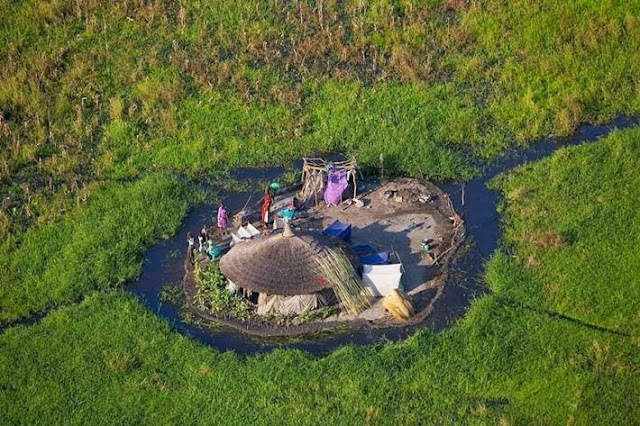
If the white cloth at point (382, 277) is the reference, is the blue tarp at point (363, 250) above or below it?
below

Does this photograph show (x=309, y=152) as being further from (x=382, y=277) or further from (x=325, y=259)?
(x=325, y=259)

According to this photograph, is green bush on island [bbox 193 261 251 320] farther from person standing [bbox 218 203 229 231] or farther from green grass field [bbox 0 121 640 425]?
person standing [bbox 218 203 229 231]

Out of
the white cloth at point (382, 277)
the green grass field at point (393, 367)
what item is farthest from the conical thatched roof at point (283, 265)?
the green grass field at point (393, 367)

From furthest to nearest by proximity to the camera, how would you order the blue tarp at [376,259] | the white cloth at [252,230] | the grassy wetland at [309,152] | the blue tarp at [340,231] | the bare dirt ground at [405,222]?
the white cloth at [252,230] < the blue tarp at [340,231] < the bare dirt ground at [405,222] < the blue tarp at [376,259] < the grassy wetland at [309,152]

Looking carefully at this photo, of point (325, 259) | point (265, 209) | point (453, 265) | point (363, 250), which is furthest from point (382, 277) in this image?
point (265, 209)

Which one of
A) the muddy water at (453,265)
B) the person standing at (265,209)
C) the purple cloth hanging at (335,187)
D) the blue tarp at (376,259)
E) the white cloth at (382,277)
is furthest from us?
the purple cloth hanging at (335,187)

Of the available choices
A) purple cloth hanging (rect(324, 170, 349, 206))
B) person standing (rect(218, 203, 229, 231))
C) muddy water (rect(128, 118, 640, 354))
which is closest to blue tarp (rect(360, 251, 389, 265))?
muddy water (rect(128, 118, 640, 354))

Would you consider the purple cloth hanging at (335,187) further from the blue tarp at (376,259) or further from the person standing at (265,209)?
the blue tarp at (376,259)

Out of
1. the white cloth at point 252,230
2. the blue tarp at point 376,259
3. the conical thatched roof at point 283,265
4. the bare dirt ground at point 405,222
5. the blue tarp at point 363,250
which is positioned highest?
the conical thatched roof at point 283,265
